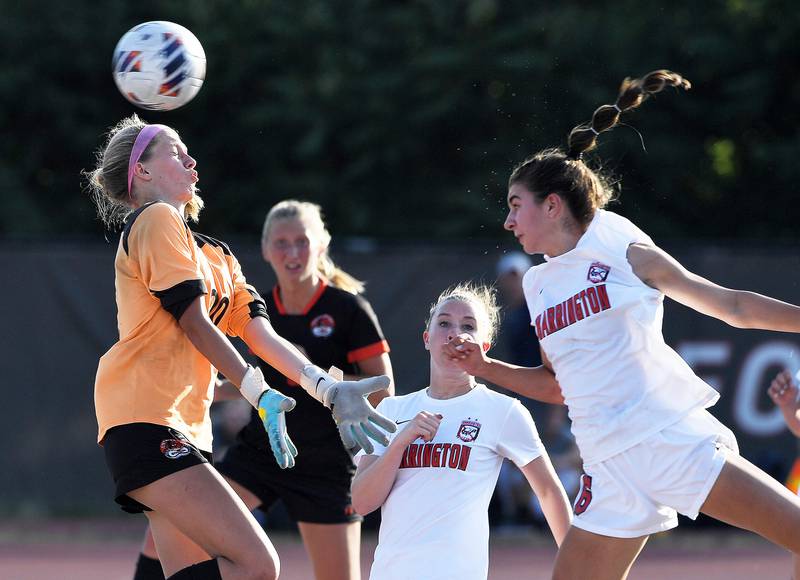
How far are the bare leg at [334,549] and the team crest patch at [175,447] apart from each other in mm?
1486

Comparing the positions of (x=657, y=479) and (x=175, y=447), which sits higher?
(x=175, y=447)

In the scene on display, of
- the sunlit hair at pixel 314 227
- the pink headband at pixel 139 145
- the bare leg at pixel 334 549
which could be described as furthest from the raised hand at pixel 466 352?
the sunlit hair at pixel 314 227

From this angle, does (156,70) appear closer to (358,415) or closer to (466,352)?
(466,352)

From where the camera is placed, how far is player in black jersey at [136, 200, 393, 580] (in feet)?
16.5

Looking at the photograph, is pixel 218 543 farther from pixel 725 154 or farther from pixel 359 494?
pixel 725 154

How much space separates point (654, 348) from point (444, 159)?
10436mm

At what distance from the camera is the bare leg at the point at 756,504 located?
358 cm

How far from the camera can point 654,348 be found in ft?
12.5

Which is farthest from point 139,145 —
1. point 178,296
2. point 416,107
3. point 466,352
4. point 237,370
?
point 416,107

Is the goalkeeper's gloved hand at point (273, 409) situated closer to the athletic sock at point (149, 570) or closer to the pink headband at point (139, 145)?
the pink headband at point (139, 145)

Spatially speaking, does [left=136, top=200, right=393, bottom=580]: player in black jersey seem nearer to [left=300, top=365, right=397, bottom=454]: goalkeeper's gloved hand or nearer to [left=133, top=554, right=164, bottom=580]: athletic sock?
[left=133, top=554, right=164, bottom=580]: athletic sock

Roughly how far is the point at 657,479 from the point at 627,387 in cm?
30

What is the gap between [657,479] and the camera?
3.70 m

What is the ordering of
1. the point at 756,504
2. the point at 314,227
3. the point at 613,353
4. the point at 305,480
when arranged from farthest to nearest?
the point at 314,227, the point at 305,480, the point at 613,353, the point at 756,504
